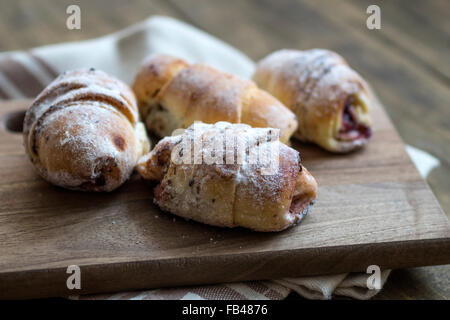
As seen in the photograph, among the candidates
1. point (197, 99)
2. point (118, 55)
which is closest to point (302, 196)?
point (197, 99)

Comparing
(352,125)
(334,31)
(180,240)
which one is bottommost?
(180,240)

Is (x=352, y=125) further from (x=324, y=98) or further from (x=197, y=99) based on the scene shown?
(x=197, y=99)

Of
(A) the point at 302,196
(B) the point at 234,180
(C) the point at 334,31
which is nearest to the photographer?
(B) the point at 234,180

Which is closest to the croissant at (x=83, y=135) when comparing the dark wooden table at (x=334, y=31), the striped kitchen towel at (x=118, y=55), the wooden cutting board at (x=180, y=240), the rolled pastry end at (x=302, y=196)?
the wooden cutting board at (x=180, y=240)

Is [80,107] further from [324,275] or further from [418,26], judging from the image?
[418,26]

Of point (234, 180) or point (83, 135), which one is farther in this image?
point (83, 135)

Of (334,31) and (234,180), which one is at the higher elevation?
(334,31)

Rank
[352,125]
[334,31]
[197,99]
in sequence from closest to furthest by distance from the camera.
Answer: [197,99] → [352,125] → [334,31]
